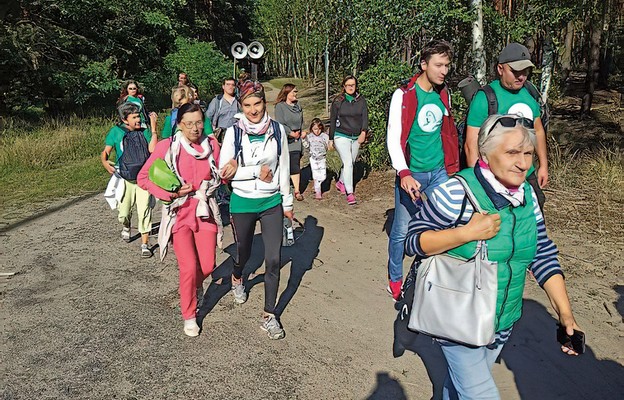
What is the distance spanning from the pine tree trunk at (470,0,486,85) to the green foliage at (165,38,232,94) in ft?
70.8

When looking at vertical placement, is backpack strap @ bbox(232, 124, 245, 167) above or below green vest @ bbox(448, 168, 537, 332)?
above

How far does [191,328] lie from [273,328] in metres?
0.67

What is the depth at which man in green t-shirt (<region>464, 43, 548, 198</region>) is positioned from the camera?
4324 mm

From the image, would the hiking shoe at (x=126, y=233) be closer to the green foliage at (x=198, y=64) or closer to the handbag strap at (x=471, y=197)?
the handbag strap at (x=471, y=197)

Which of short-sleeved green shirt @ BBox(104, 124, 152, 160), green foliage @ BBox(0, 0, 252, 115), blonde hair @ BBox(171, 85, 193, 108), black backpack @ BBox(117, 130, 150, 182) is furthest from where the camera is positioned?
green foliage @ BBox(0, 0, 252, 115)

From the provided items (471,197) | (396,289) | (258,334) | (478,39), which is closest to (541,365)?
(396,289)

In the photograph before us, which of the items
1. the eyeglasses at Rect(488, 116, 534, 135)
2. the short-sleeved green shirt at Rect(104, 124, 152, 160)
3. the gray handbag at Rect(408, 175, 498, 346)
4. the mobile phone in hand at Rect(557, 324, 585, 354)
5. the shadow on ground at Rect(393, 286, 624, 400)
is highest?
the eyeglasses at Rect(488, 116, 534, 135)

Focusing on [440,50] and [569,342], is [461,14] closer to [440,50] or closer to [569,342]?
[440,50]

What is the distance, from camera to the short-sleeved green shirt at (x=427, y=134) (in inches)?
186

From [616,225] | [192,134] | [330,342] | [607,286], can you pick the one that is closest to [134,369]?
[330,342]

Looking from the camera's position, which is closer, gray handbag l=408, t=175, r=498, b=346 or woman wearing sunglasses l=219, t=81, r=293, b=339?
gray handbag l=408, t=175, r=498, b=346

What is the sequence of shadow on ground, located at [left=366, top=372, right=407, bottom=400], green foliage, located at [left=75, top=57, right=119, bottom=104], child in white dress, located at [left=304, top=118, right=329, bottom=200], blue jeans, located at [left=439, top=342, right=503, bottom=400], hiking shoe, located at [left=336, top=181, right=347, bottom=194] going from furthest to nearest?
green foliage, located at [left=75, top=57, right=119, bottom=104]
hiking shoe, located at [left=336, top=181, right=347, bottom=194]
child in white dress, located at [left=304, top=118, right=329, bottom=200]
shadow on ground, located at [left=366, top=372, right=407, bottom=400]
blue jeans, located at [left=439, top=342, right=503, bottom=400]

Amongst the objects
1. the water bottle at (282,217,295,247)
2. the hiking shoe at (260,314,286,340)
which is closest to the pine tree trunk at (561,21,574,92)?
the water bottle at (282,217,295,247)

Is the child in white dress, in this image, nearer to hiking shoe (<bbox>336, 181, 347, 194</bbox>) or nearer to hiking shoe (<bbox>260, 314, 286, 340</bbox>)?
hiking shoe (<bbox>336, 181, 347, 194</bbox>)
